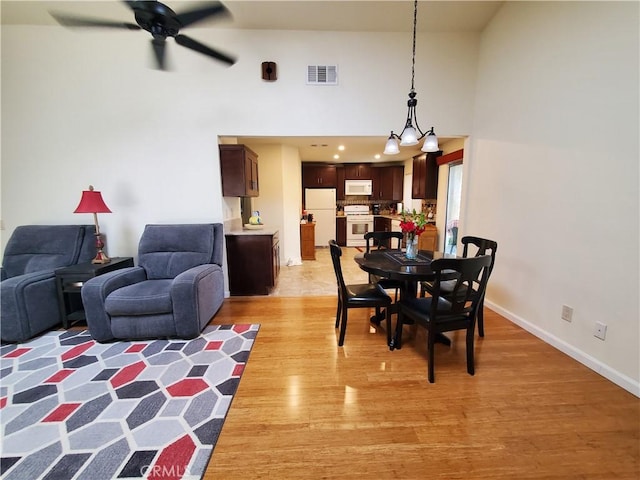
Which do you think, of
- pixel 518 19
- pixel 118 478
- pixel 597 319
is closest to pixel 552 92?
pixel 518 19

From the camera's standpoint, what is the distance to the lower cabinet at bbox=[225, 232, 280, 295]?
11.1 feet

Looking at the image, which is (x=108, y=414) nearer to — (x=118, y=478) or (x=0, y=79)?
(x=118, y=478)

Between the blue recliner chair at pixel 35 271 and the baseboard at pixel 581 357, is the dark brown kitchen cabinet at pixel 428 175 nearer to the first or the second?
the baseboard at pixel 581 357

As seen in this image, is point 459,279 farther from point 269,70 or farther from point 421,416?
point 269,70

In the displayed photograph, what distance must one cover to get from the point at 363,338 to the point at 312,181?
513cm

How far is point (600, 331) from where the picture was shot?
74.1 inches

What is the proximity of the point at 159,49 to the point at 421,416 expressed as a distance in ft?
10.4

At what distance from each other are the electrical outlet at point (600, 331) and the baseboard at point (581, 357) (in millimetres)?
186

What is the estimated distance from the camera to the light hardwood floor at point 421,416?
123cm

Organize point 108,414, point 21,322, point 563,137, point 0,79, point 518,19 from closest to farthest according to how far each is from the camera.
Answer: point 108,414 < point 563,137 < point 21,322 < point 518,19 < point 0,79

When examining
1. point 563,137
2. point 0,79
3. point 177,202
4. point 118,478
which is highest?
point 0,79

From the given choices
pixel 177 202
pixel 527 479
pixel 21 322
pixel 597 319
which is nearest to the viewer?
pixel 527 479

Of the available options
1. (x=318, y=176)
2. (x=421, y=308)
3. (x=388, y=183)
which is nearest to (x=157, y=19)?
(x=421, y=308)

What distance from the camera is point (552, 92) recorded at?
2201mm
